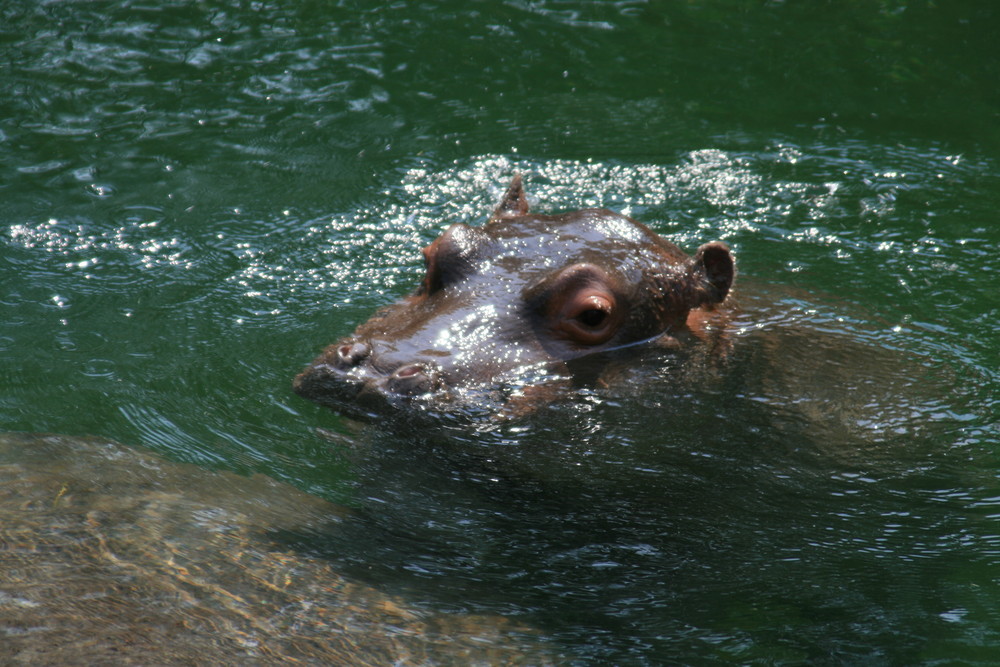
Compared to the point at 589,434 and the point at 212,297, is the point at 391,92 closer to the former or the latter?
the point at 212,297

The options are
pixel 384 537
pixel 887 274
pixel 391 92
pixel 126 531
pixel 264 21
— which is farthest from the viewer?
pixel 264 21

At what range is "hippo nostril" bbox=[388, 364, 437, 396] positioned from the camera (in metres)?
4.20

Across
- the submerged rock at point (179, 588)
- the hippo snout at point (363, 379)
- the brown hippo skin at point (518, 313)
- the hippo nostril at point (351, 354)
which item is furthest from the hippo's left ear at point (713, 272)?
the submerged rock at point (179, 588)

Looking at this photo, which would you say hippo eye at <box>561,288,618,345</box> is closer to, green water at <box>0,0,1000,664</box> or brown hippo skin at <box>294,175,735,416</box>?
brown hippo skin at <box>294,175,735,416</box>

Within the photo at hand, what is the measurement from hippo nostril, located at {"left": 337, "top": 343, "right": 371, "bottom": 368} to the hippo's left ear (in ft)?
6.88

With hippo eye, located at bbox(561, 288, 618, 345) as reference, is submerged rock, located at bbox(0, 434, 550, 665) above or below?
below

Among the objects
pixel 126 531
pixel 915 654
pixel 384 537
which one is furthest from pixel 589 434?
pixel 126 531

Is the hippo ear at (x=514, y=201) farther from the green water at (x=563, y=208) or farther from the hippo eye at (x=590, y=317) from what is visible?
the hippo eye at (x=590, y=317)

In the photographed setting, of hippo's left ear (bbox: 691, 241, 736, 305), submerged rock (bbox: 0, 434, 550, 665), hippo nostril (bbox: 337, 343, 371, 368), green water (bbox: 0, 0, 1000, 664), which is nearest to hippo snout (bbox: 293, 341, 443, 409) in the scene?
hippo nostril (bbox: 337, 343, 371, 368)

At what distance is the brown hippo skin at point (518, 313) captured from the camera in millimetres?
4324

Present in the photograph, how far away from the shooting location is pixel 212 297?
661cm

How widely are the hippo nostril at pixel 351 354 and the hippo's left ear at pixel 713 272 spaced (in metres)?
2.10

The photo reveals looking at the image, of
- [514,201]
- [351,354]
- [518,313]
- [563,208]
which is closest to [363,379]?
[351,354]

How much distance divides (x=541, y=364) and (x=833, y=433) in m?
1.44
